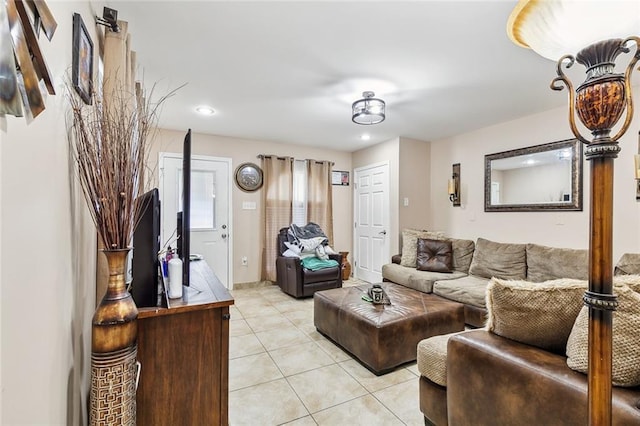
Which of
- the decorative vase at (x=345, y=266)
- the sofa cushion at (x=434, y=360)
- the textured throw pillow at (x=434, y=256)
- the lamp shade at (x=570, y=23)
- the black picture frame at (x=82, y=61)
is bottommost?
the decorative vase at (x=345, y=266)

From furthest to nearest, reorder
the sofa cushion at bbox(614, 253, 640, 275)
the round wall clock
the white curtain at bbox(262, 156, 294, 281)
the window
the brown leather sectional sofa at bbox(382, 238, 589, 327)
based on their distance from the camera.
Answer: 1. the white curtain at bbox(262, 156, 294, 281)
2. the round wall clock
3. the window
4. the brown leather sectional sofa at bbox(382, 238, 589, 327)
5. the sofa cushion at bbox(614, 253, 640, 275)

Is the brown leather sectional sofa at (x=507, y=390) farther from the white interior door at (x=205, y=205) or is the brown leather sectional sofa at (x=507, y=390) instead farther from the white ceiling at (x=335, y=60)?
the white interior door at (x=205, y=205)

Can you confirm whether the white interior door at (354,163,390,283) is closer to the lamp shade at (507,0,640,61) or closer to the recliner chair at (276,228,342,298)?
the recliner chair at (276,228,342,298)

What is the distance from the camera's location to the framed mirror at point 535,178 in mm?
3076

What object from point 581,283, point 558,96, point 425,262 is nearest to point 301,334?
point 425,262

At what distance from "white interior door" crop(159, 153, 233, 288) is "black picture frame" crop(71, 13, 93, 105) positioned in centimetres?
292

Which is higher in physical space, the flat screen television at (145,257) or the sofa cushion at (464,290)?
the flat screen television at (145,257)

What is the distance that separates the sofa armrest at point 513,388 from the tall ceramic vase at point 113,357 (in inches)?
51.9

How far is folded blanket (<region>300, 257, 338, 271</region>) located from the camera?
406cm

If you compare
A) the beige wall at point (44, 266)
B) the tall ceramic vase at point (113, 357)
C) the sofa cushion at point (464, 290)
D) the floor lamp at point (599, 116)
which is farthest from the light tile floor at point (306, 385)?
the floor lamp at point (599, 116)

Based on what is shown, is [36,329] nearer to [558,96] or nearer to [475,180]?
[558,96]

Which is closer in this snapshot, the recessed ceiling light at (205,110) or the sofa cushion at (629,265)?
the sofa cushion at (629,265)

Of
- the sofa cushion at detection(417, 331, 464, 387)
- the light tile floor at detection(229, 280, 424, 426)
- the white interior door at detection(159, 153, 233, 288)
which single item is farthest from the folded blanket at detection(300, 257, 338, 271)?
the sofa cushion at detection(417, 331, 464, 387)

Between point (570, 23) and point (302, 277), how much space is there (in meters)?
3.64
